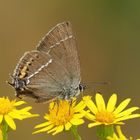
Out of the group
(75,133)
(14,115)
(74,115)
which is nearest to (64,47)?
(74,115)


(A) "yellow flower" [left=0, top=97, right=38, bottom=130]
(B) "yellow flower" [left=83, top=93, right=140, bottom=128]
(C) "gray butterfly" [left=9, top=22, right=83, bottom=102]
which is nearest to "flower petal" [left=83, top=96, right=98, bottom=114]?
(B) "yellow flower" [left=83, top=93, right=140, bottom=128]

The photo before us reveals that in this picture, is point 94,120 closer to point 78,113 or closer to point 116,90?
point 78,113

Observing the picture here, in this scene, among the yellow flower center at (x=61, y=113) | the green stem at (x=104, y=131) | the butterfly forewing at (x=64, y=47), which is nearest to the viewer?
the green stem at (x=104, y=131)

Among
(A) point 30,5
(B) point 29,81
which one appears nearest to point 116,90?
(A) point 30,5

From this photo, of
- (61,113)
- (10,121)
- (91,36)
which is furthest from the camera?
(91,36)

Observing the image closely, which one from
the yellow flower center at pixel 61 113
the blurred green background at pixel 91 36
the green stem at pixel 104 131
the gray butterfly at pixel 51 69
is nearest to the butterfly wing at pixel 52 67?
the gray butterfly at pixel 51 69

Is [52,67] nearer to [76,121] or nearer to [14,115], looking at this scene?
[14,115]

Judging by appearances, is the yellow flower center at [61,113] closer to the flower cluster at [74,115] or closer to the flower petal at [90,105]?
the flower cluster at [74,115]

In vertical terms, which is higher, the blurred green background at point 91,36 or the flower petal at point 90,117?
the blurred green background at point 91,36

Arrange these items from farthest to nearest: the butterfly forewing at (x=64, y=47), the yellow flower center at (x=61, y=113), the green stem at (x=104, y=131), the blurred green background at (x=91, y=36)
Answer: the blurred green background at (x=91, y=36) → the butterfly forewing at (x=64, y=47) → the yellow flower center at (x=61, y=113) → the green stem at (x=104, y=131)
